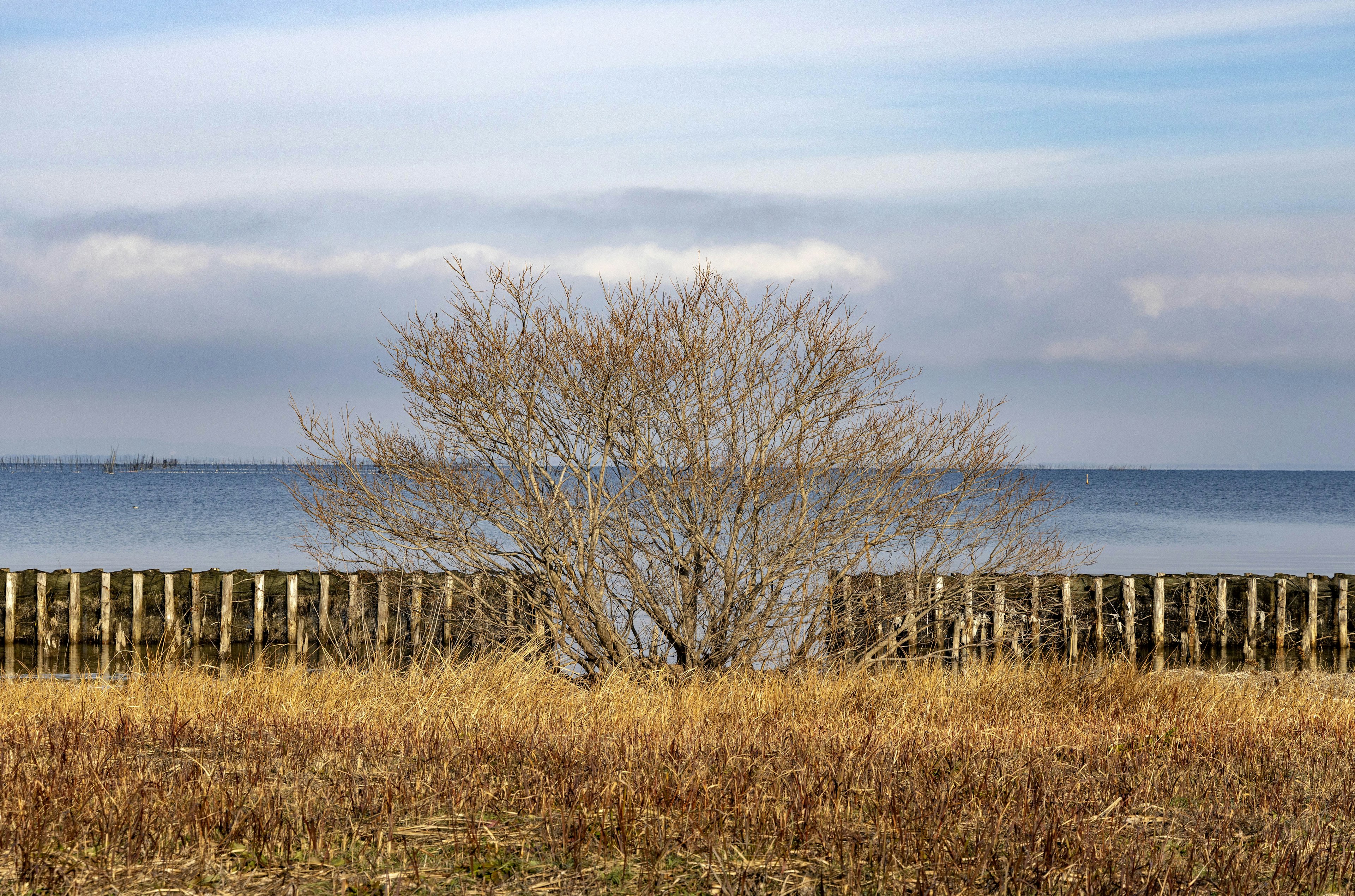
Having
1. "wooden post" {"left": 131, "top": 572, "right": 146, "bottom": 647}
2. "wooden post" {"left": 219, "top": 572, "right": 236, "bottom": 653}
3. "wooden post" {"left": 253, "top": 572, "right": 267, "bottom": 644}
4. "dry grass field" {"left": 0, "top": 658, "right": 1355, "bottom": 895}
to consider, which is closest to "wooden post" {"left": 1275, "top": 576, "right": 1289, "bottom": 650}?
"dry grass field" {"left": 0, "top": 658, "right": 1355, "bottom": 895}

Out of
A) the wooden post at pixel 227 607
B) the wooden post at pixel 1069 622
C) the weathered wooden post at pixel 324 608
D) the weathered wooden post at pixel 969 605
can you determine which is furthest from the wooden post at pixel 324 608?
the wooden post at pixel 1069 622

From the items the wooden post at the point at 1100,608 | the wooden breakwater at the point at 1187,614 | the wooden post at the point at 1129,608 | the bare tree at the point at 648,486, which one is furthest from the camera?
the wooden post at the point at 1129,608

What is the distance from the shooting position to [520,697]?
881 centimetres

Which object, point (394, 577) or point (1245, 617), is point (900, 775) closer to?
point (394, 577)

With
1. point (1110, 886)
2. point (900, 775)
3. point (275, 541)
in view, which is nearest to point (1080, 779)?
point (900, 775)

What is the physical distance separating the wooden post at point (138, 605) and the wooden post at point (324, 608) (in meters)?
3.59

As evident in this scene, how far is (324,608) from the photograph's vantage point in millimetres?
18750

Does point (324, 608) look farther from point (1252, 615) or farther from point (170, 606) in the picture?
point (1252, 615)

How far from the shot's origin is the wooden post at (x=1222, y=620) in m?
20.5

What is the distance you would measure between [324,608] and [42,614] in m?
5.46

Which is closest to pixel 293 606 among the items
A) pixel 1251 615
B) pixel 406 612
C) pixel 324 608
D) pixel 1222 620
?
pixel 324 608

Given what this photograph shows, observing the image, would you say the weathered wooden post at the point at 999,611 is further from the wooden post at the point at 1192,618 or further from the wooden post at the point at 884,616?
the wooden post at the point at 1192,618

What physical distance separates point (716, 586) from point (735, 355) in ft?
8.40

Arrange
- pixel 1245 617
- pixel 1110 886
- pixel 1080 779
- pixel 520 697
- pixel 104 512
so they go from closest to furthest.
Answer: pixel 1110 886 → pixel 1080 779 → pixel 520 697 → pixel 1245 617 → pixel 104 512
